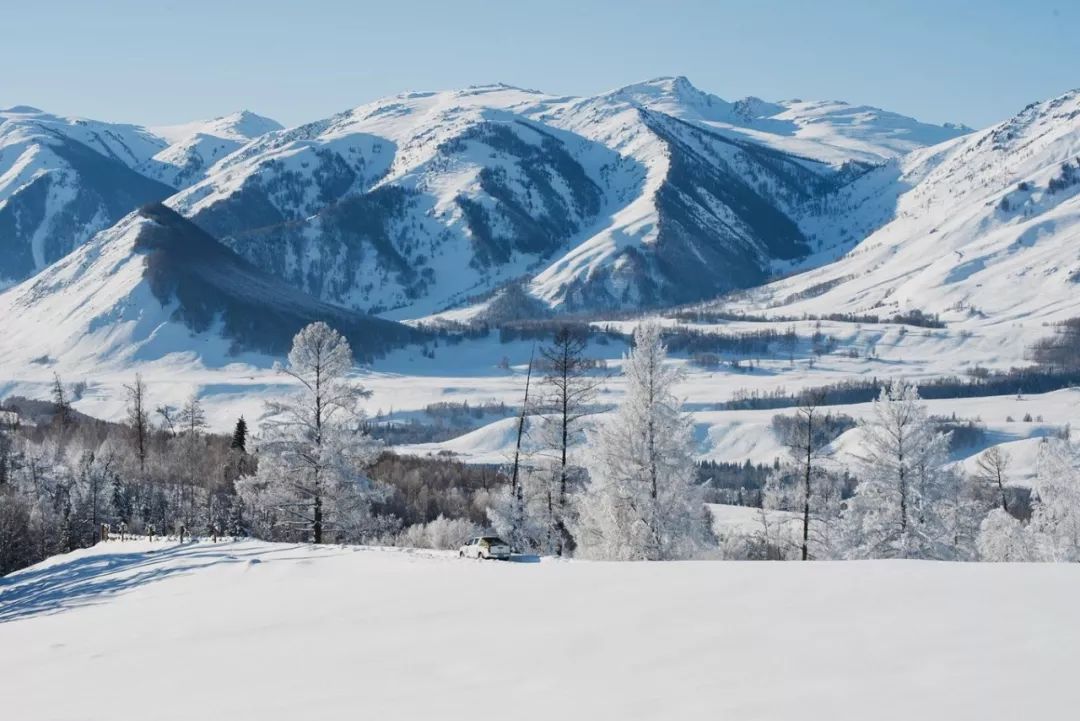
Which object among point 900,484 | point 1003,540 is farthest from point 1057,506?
point 900,484

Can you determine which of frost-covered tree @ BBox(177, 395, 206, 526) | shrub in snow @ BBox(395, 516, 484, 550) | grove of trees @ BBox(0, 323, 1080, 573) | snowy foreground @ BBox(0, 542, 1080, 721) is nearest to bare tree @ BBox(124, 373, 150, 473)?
frost-covered tree @ BBox(177, 395, 206, 526)

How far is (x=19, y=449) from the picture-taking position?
403ft

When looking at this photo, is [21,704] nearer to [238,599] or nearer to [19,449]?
[238,599]

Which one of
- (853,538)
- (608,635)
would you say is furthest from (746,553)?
(608,635)

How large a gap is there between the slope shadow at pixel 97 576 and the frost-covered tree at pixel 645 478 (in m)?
11.1

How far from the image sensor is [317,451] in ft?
130

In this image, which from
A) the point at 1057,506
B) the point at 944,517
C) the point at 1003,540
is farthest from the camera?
the point at 1003,540

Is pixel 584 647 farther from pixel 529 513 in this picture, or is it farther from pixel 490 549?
pixel 529 513

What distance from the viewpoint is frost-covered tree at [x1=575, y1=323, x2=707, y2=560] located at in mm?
32531

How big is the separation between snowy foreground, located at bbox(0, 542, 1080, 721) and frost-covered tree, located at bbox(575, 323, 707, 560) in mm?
7500

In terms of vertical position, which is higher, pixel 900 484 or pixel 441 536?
pixel 900 484

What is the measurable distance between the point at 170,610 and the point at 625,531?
14.2 metres

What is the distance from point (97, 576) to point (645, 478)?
19.6 metres

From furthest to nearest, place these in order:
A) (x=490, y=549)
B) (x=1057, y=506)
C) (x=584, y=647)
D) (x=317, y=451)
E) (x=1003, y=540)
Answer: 1. (x=1003, y=540)
2. (x=1057, y=506)
3. (x=317, y=451)
4. (x=490, y=549)
5. (x=584, y=647)
